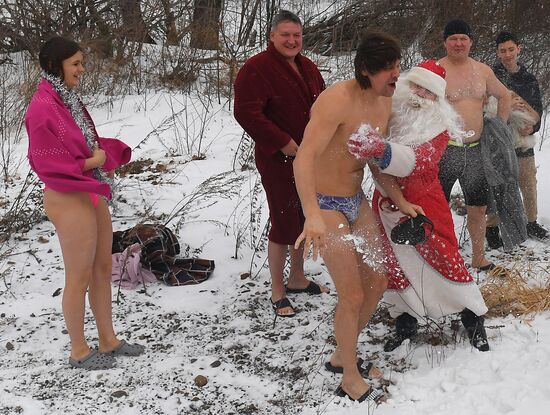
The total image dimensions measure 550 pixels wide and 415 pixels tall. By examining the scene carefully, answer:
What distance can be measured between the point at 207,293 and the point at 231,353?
2.48 feet

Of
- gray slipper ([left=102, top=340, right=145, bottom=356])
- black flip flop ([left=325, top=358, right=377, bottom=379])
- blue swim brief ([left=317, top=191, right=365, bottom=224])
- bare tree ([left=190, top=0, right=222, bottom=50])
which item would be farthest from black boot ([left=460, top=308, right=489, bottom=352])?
bare tree ([left=190, top=0, right=222, bottom=50])

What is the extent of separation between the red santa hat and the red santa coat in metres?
0.30

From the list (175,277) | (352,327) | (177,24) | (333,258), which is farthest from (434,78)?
(177,24)

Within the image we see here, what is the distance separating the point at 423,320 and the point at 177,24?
7699 mm

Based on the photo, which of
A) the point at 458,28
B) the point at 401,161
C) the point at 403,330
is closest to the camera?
the point at 401,161

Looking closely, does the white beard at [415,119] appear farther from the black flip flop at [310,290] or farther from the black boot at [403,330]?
the black flip flop at [310,290]

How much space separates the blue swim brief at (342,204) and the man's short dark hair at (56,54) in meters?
1.31

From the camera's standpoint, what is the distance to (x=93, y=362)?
3090 millimetres

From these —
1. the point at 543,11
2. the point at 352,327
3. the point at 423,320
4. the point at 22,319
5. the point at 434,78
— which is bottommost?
the point at 22,319

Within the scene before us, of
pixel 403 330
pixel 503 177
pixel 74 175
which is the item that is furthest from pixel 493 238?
pixel 74 175

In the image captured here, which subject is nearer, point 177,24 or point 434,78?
point 434,78

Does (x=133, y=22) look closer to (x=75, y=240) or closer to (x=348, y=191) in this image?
(x=75, y=240)

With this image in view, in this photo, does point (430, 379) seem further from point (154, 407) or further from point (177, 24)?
point (177, 24)

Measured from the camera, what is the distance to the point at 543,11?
343 inches
